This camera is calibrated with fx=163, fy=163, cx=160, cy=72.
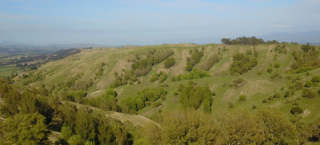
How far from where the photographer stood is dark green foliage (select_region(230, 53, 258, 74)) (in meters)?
114

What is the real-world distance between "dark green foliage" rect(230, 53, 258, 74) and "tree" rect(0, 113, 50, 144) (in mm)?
114806

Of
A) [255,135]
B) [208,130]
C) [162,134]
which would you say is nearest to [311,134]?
[255,135]

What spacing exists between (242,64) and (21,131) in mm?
128716

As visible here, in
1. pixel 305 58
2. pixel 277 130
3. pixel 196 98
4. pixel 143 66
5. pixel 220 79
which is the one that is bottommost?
pixel 196 98

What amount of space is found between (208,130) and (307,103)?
137 feet

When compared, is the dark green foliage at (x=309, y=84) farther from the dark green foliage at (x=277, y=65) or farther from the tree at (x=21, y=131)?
the tree at (x=21, y=131)

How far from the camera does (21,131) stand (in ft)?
65.3

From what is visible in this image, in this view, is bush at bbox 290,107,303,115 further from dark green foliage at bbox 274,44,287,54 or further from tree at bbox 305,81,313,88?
dark green foliage at bbox 274,44,287,54

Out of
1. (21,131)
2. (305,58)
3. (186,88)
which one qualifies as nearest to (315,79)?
(186,88)

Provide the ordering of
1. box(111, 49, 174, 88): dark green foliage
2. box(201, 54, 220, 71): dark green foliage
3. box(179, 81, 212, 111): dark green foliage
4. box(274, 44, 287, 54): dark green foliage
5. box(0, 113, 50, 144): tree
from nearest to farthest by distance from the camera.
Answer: box(0, 113, 50, 144): tree < box(179, 81, 212, 111): dark green foliage < box(274, 44, 287, 54): dark green foliage < box(201, 54, 220, 71): dark green foliage < box(111, 49, 174, 88): dark green foliage

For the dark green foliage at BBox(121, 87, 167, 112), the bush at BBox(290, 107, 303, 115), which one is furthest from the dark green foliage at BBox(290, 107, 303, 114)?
the dark green foliage at BBox(121, 87, 167, 112)

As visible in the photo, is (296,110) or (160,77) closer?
(296,110)

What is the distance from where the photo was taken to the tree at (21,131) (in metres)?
19.5

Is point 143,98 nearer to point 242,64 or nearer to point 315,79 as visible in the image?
point 315,79
